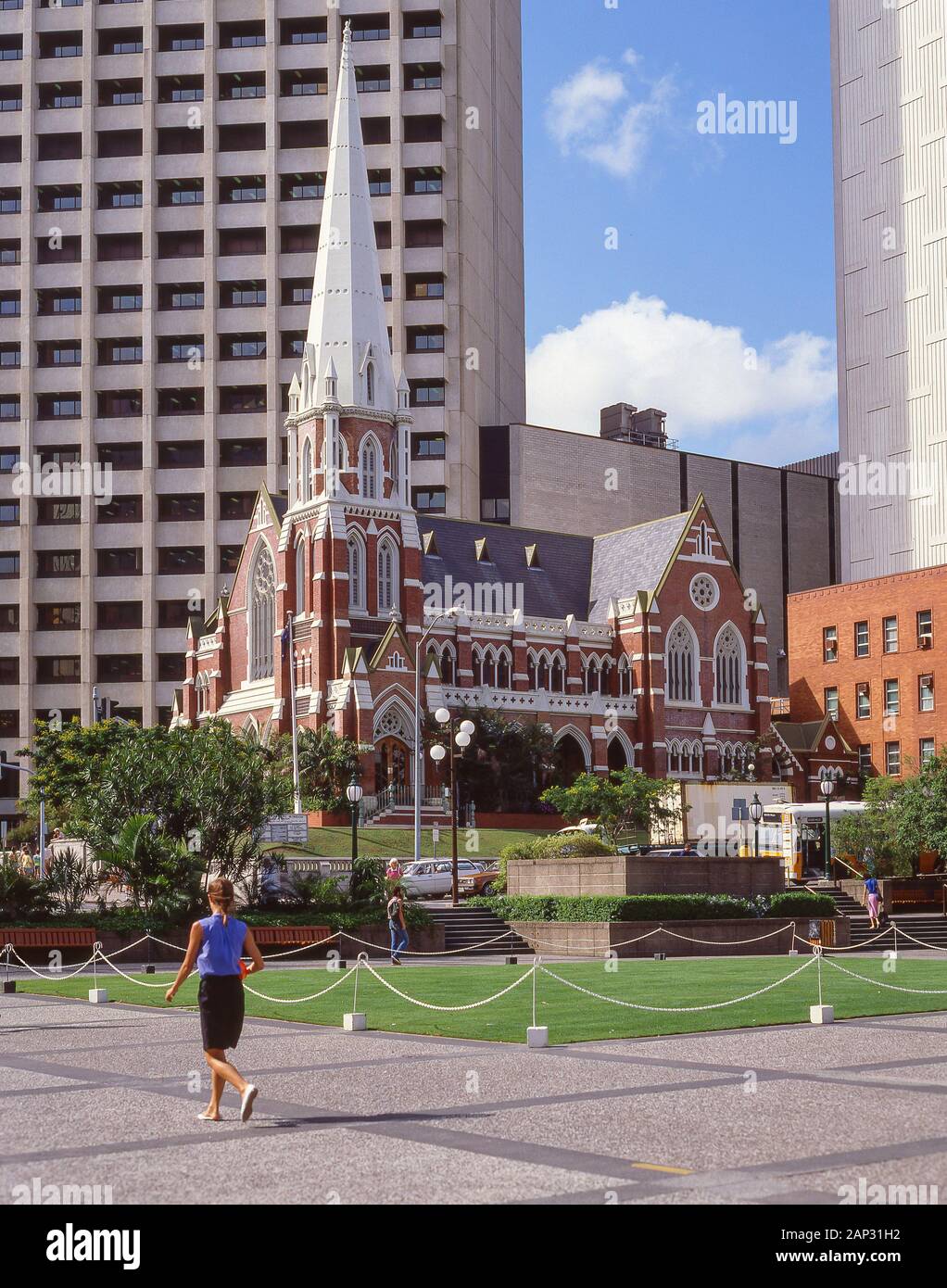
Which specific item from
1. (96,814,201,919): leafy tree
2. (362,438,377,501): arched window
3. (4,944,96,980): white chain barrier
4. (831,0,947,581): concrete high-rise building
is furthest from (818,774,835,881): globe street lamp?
(831,0,947,581): concrete high-rise building

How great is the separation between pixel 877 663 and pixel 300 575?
2967cm

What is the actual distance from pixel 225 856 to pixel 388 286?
72047 millimetres

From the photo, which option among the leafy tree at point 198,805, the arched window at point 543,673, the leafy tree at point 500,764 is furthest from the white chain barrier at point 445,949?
the arched window at point 543,673

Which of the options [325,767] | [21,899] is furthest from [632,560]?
[21,899]

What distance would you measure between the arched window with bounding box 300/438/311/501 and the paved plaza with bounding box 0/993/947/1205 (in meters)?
60.4

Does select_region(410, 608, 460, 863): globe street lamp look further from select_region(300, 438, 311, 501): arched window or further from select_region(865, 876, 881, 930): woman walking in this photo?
select_region(865, 876, 881, 930): woman walking

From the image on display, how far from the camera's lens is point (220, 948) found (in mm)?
13164

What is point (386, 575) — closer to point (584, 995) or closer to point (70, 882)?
point (70, 882)

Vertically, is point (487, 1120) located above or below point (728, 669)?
below

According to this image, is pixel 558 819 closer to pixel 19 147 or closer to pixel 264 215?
pixel 264 215

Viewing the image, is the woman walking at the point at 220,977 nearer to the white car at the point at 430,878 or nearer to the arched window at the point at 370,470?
the white car at the point at 430,878

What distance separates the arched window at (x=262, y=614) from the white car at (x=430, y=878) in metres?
31.1

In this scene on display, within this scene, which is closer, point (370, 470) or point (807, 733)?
point (370, 470)

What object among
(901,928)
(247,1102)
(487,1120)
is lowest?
(901,928)
